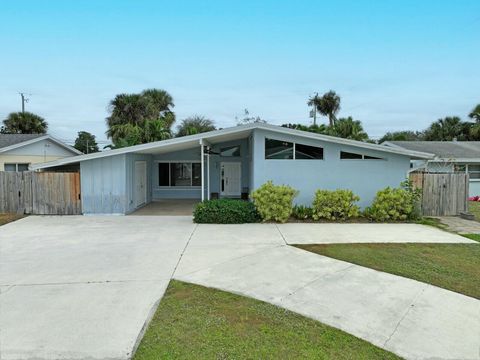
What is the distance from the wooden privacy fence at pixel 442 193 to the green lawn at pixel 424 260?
5.08 meters

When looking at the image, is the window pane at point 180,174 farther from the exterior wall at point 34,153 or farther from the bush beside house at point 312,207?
the exterior wall at point 34,153

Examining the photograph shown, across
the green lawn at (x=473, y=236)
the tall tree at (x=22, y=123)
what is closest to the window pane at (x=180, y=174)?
the green lawn at (x=473, y=236)

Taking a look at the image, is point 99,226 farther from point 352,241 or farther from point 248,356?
point 248,356

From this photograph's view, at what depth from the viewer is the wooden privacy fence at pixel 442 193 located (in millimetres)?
12312

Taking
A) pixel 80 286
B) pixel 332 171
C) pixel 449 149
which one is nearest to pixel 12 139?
pixel 80 286

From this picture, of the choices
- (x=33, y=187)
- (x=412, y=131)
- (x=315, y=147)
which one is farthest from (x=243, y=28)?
(x=412, y=131)

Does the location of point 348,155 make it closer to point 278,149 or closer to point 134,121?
point 278,149

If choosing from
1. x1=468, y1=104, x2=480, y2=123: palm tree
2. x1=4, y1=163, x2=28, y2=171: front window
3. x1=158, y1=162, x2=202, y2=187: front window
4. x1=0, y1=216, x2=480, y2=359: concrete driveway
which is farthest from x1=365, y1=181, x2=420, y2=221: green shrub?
x1=468, y1=104, x2=480, y2=123: palm tree

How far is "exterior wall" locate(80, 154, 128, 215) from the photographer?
12133 mm

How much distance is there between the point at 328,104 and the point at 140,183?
84.1ft

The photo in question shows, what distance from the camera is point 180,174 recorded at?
1777 centimetres

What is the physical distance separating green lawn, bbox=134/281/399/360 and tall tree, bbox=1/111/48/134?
28985 mm

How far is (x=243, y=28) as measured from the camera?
1345 cm

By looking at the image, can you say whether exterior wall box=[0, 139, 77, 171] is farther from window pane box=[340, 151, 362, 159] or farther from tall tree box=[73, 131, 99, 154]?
tall tree box=[73, 131, 99, 154]
